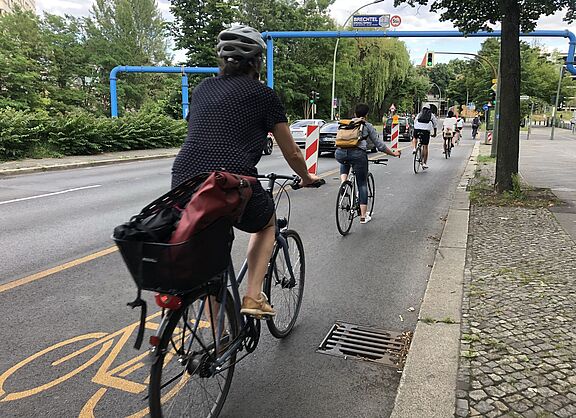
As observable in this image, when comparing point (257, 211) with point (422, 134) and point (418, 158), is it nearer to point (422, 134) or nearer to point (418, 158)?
point (422, 134)

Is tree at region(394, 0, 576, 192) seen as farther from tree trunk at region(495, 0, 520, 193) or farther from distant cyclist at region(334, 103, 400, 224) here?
distant cyclist at region(334, 103, 400, 224)

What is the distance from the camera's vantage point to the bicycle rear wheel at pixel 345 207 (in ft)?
23.5

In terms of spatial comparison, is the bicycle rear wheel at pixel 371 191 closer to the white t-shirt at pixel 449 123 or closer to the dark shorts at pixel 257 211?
the dark shorts at pixel 257 211

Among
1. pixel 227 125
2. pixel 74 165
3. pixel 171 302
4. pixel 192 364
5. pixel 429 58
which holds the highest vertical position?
pixel 429 58

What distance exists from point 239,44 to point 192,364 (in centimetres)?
172

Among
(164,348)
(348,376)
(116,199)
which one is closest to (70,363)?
(164,348)

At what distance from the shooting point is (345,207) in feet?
24.2

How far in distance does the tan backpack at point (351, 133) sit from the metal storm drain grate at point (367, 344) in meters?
3.72

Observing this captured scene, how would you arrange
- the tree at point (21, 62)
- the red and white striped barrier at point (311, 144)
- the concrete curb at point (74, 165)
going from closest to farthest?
the red and white striped barrier at point (311, 144)
the concrete curb at point (74, 165)
the tree at point (21, 62)

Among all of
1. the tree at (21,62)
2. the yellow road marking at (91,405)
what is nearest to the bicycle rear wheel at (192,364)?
the yellow road marking at (91,405)

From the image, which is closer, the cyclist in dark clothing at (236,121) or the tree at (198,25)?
the cyclist in dark clothing at (236,121)

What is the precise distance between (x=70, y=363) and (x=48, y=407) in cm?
52

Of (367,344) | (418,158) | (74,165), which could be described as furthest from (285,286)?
(74,165)

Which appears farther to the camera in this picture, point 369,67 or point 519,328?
point 369,67
